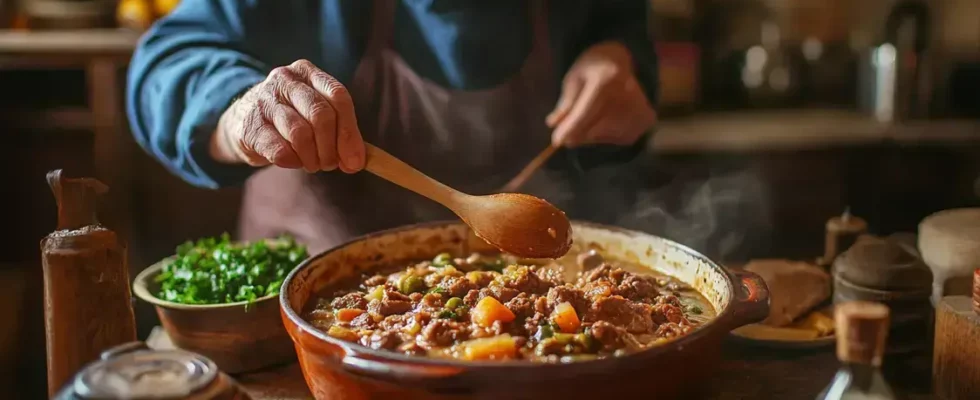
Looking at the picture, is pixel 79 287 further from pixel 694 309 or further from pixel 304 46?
pixel 304 46

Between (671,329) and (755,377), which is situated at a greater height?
(671,329)

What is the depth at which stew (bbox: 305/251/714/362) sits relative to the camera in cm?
135

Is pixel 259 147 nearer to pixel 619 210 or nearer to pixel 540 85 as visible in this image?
pixel 540 85

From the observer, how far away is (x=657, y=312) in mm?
1522

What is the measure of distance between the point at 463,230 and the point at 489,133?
2.03ft

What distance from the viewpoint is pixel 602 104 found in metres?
2.12

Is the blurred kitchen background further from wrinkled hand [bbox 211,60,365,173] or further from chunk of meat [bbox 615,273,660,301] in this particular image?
wrinkled hand [bbox 211,60,365,173]

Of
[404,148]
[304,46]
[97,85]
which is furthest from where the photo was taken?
[97,85]

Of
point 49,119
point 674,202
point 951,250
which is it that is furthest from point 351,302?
point 49,119

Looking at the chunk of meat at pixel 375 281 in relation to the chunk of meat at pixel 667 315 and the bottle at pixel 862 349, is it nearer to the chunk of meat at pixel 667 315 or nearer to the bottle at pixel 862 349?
the chunk of meat at pixel 667 315

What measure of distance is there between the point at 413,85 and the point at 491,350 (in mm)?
1231

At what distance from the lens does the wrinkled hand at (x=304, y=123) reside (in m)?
1.44

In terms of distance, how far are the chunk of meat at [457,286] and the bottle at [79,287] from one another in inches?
21.8

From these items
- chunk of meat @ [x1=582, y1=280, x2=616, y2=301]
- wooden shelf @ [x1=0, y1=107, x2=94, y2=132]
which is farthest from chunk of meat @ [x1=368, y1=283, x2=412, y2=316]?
wooden shelf @ [x1=0, y1=107, x2=94, y2=132]
